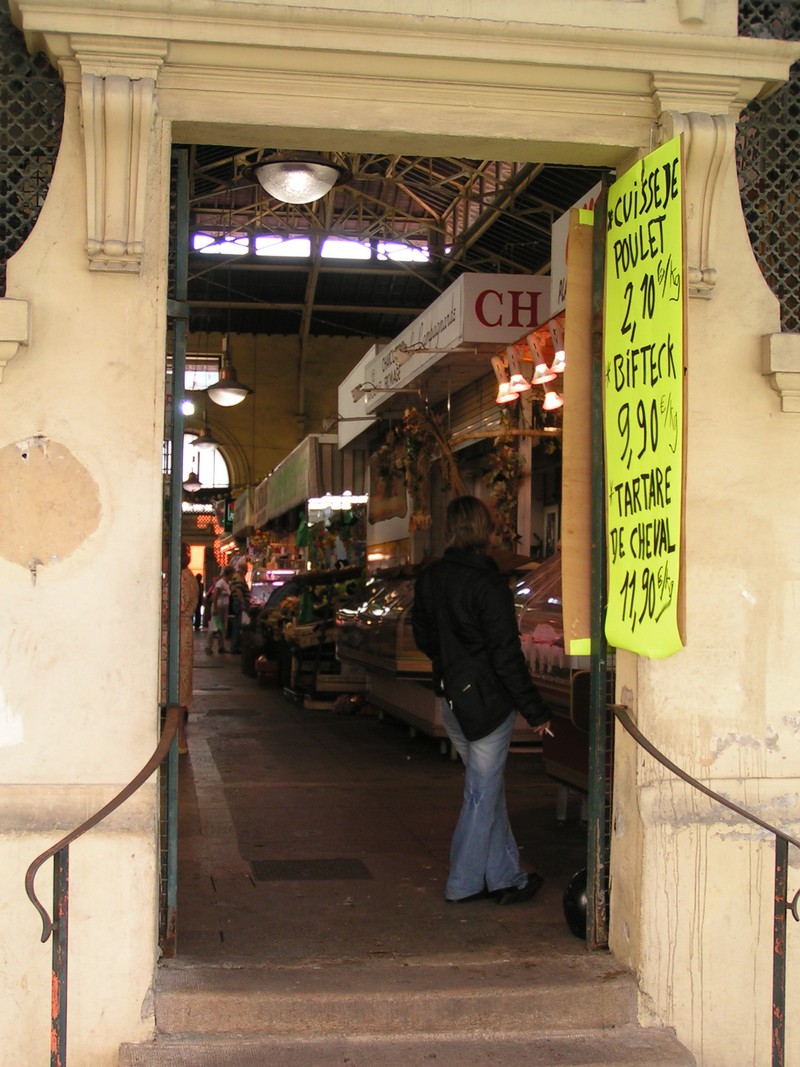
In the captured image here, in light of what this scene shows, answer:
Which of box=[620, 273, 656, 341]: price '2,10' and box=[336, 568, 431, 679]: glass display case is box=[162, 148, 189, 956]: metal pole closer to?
box=[620, 273, 656, 341]: price '2,10'

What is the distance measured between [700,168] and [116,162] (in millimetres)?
2302

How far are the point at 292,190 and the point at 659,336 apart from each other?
383 centimetres

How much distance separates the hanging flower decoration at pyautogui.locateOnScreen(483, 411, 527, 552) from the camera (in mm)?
10125

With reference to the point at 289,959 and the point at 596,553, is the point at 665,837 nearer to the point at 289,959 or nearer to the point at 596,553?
the point at 596,553

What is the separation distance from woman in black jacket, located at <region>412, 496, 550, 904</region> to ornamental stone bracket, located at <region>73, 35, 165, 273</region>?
7.25 ft

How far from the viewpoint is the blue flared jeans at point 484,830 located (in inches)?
222

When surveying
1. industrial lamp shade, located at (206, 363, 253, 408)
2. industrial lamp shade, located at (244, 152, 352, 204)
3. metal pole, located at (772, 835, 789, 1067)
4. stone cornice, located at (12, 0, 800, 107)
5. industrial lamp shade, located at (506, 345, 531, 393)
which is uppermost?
industrial lamp shade, located at (206, 363, 253, 408)

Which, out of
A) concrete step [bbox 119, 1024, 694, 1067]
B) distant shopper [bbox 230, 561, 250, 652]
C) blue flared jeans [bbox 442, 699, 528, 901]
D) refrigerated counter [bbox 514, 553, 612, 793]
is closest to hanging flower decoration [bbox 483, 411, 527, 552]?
refrigerated counter [bbox 514, 553, 612, 793]

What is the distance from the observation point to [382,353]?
12156 mm

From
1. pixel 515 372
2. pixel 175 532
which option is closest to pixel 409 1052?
pixel 175 532

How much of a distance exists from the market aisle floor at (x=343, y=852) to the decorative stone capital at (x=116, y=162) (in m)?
2.81

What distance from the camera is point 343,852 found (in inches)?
265

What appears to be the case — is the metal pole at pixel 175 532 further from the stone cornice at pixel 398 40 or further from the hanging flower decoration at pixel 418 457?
the hanging flower decoration at pixel 418 457

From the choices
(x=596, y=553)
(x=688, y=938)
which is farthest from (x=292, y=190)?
(x=688, y=938)
